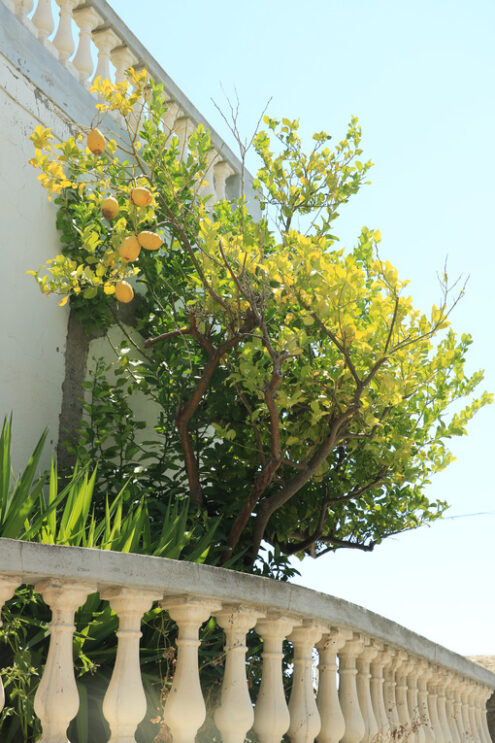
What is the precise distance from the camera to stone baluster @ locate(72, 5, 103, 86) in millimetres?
5586

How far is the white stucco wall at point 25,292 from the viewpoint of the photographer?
4672mm

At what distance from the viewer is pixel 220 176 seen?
6.88 meters

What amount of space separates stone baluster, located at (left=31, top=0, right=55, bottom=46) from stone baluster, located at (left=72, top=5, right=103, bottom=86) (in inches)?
12.7

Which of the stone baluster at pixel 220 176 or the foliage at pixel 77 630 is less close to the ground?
the stone baluster at pixel 220 176

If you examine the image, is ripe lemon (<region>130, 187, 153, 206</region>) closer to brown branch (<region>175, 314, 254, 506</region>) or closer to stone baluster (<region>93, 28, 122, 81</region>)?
brown branch (<region>175, 314, 254, 506</region>)

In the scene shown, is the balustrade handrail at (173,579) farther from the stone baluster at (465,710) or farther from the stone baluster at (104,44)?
the stone baluster at (104,44)

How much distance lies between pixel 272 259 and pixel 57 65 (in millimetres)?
2439

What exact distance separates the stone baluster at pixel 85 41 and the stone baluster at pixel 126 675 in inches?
164

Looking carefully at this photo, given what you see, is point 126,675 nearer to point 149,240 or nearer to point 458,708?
point 149,240

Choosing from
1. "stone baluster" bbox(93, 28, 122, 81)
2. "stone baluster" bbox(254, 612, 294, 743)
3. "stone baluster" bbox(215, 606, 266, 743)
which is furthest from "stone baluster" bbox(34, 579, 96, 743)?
"stone baluster" bbox(93, 28, 122, 81)

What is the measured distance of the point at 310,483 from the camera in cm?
522

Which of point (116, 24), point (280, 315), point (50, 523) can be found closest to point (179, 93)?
point (116, 24)

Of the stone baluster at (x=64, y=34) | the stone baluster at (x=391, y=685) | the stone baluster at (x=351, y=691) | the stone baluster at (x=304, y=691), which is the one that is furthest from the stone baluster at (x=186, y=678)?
the stone baluster at (x=64, y=34)

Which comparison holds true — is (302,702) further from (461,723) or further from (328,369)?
(461,723)
